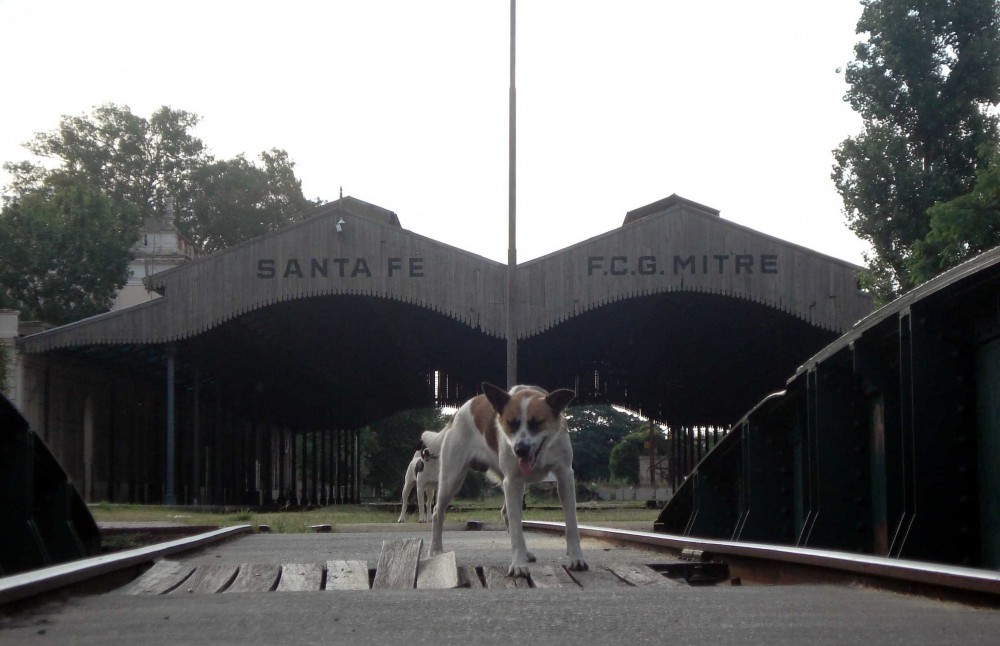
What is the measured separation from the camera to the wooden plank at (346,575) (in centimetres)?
716

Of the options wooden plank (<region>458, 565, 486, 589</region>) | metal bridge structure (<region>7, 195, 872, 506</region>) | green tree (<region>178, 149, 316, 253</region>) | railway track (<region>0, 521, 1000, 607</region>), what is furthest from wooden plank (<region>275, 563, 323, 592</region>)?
green tree (<region>178, 149, 316, 253</region>)

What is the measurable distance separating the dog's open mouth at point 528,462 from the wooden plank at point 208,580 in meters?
1.77

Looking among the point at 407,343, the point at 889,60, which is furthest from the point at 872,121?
the point at 407,343

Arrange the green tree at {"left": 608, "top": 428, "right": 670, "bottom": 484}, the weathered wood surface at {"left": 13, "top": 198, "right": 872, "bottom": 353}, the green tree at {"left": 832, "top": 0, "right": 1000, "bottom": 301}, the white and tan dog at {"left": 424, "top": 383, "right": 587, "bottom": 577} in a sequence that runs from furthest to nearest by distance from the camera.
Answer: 1. the green tree at {"left": 608, "top": 428, "right": 670, "bottom": 484}
2. the green tree at {"left": 832, "top": 0, "right": 1000, "bottom": 301}
3. the weathered wood surface at {"left": 13, "top": 198, "right": 872, "bottom": 353}
4. the white and tan dog at {"left": 424, "top": 383, "right": 587, "bottom": 577}

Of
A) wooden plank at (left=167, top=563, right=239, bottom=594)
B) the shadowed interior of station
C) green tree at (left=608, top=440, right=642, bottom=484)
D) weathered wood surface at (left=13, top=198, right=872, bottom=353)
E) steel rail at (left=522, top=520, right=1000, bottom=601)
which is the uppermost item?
weathered wood surface at (left=13, top=198, right=872, bottom=353)

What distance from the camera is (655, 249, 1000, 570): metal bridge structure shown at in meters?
6.21

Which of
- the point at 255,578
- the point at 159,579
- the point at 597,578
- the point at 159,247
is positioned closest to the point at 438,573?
the point at 597,578

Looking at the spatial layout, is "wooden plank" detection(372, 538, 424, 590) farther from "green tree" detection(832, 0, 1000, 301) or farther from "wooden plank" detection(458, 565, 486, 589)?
"green tree" detection(832, 0, 1000, 301)

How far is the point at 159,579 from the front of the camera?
757 centimetres

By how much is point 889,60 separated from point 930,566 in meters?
37.9

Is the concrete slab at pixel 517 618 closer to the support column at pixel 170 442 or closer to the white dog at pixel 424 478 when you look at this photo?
the white dog at pixel 424 478

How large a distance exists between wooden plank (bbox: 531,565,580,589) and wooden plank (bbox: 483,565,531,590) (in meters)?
0.07

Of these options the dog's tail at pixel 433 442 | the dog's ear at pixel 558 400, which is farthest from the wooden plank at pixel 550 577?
the dog's tail at pixel 433 442

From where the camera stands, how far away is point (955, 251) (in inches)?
1297
